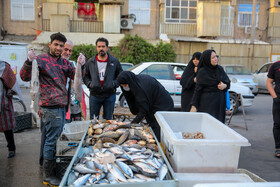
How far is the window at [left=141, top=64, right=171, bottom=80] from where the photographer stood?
889cm

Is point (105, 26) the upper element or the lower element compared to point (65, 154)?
upper

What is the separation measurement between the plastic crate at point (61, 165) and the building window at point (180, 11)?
799 inches

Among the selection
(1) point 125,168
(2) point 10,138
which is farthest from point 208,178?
(2) point 10,138

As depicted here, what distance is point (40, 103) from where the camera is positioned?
3518 mm

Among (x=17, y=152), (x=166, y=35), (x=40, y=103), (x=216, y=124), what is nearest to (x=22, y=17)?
(x=166, y=35)

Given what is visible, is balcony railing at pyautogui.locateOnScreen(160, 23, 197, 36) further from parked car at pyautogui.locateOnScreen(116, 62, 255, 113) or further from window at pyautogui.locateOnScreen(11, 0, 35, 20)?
parked car at pyautogui.locateOnScreen(116, 62, 255, 113)

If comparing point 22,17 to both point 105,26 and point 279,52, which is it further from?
point 279,52

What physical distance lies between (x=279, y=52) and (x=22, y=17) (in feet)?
70.2

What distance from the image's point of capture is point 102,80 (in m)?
4.89

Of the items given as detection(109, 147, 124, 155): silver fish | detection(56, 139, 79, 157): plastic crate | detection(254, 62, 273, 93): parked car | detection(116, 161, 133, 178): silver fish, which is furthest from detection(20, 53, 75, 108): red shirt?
detection(254, 62, 273, 93): parked car

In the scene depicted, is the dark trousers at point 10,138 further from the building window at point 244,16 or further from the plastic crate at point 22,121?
the building window at point 244,16

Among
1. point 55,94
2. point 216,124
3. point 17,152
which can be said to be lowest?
point 17,152

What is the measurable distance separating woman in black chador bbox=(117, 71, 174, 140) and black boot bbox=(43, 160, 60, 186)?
1.29 m

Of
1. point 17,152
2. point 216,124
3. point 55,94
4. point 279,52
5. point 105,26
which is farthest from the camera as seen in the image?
point 279,52
